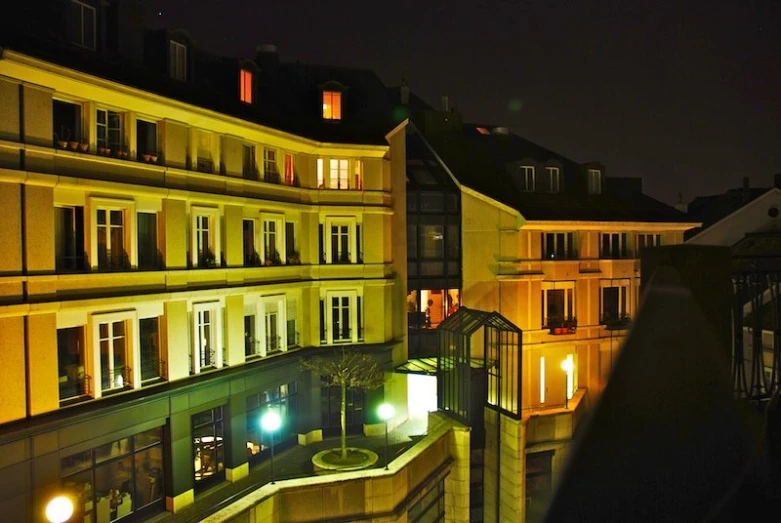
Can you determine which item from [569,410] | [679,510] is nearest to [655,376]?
[679,510]

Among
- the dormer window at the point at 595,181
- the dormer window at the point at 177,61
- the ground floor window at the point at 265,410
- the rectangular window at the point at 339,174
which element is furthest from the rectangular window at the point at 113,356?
the dormer window at the point at 595,181

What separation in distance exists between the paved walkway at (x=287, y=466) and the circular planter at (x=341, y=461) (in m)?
0.34

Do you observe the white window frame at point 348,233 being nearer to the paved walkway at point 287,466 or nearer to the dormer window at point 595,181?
the paved walkway at point 287,466

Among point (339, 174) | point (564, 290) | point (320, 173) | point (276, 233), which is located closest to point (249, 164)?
point (276, 233)

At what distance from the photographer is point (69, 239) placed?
1773cm

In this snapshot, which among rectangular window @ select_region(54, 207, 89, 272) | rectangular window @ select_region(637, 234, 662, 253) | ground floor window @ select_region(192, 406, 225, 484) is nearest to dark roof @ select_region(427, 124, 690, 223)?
rectangular window @ select_region(637, 234, 662, 253)

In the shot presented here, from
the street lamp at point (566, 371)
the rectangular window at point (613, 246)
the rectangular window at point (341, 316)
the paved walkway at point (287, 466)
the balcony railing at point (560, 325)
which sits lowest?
the paved walkway at point (287, 466)

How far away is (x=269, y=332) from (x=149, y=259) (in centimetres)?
686

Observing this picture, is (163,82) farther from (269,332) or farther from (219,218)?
(269,332)

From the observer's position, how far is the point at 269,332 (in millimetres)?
25719

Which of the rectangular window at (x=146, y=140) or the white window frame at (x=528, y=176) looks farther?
the white window frame at (x=528, y=176)

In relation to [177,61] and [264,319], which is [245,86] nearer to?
[177,61]

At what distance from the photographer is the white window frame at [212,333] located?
21656mm

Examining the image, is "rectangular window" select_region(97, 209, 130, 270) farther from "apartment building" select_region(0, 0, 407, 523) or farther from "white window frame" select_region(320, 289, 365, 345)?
"white window frame" select_region(320, 289, 365, 345)
